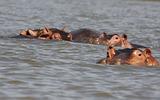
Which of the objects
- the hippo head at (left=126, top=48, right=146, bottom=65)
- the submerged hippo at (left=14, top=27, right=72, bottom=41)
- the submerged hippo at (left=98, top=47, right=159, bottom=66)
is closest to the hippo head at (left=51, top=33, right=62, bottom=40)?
the submerged hippo at (left=14, top=27, right=72, bottom=41)

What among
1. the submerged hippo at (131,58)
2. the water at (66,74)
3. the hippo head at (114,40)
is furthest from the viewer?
the hippo head at (114,40)

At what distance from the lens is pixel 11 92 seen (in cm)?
762

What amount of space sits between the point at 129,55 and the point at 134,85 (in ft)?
6.11

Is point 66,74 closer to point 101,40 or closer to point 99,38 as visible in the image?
point 101,40

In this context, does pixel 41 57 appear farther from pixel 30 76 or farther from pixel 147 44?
pixel 147 44

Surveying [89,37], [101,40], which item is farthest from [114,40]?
[89,37]

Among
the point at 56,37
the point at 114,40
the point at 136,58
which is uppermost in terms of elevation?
the point at 56,37

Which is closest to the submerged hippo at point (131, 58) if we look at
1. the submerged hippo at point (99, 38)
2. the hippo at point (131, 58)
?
the hippo at point (131, 58)

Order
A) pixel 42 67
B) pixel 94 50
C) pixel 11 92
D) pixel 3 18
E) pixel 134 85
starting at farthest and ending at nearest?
pixel 3 18 → pixel 94 50 → pixel 42 67 → pixel 134 85 → pixel 11 92

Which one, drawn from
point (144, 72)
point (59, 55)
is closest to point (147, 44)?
point (59, 55)

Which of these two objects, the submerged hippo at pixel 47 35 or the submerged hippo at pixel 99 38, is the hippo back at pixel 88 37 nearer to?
the submerged hippo at pixel 99 38

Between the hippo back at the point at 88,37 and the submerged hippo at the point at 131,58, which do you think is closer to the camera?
the submerged hippo at the point at 131,58

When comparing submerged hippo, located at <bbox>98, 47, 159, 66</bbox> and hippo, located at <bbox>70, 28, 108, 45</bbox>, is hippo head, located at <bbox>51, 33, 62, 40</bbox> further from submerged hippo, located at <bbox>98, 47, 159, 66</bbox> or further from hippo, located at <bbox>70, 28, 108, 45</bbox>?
submerged hippo, located at <bbox>98, 47, 159, 66</bbox>

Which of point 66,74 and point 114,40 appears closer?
point 66,74
